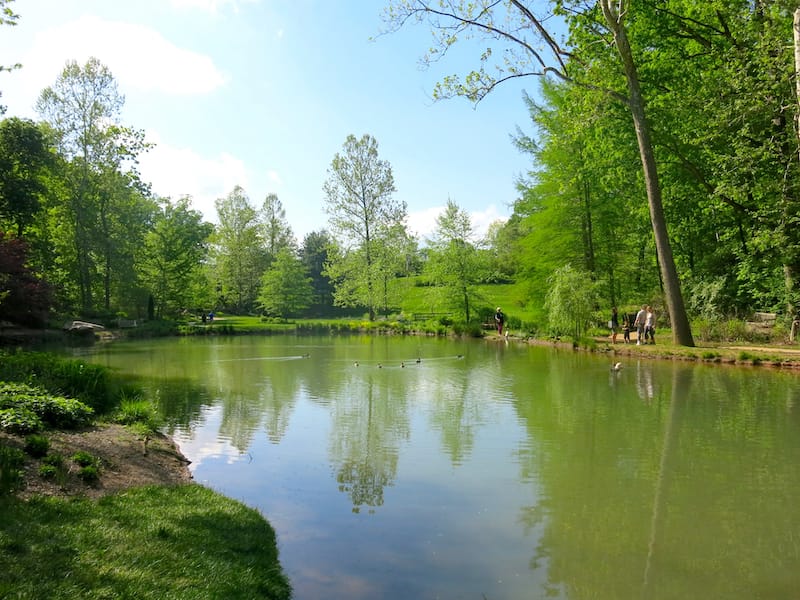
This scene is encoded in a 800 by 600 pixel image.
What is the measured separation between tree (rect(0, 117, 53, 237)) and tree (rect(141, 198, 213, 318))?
49.0 ft

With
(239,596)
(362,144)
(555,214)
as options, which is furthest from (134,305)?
Answer: (239,596)

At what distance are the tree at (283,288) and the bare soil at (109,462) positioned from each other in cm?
4224

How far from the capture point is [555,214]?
2925 centimetres

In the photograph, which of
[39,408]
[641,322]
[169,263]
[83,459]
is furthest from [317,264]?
[83,459]

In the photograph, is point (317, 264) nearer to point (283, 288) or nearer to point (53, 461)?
point (283, 288)

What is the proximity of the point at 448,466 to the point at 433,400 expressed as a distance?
500 cm

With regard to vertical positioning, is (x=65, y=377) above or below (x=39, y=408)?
above

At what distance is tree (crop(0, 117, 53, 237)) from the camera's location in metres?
23.3

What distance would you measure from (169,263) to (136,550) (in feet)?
138

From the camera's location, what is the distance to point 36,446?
588cm

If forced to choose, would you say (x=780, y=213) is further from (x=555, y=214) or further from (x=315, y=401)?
(x=315, y=401)

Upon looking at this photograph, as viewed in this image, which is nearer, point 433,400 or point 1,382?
point 1,382

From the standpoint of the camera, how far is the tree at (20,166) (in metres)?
23.3

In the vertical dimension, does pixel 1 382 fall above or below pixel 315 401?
above
